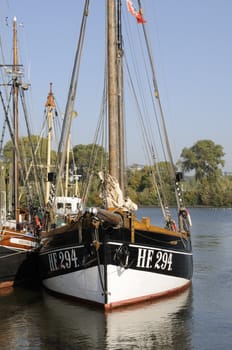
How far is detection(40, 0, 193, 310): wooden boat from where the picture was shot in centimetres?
1930

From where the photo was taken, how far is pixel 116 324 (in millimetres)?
18172

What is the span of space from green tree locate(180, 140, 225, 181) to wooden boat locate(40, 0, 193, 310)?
13398 centimetres

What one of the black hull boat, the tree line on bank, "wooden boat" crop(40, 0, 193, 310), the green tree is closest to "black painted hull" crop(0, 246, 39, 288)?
"wooden boat" crop(40, 0, 193, 310)

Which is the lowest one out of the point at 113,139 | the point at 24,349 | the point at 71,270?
the point at 24,349

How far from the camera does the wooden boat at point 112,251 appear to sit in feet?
63.3

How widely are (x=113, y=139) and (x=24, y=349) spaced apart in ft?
27.4

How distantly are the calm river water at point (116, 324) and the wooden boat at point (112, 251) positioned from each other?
21.5 inches

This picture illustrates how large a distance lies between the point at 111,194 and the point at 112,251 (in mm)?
2340

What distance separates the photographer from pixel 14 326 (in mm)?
18641

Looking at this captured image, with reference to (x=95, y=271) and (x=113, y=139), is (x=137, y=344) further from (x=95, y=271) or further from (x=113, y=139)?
(x=113, y=139)

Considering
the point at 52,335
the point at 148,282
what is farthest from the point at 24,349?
the point at 148,282

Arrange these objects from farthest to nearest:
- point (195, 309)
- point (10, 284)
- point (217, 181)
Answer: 1. point (217, 181)
2. point (10, 284)
3. point (195, 309)

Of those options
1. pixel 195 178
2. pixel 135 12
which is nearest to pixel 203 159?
pixel 195 178

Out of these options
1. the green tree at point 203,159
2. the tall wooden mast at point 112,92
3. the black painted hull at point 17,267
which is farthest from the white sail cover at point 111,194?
the green tree at point 203,159
